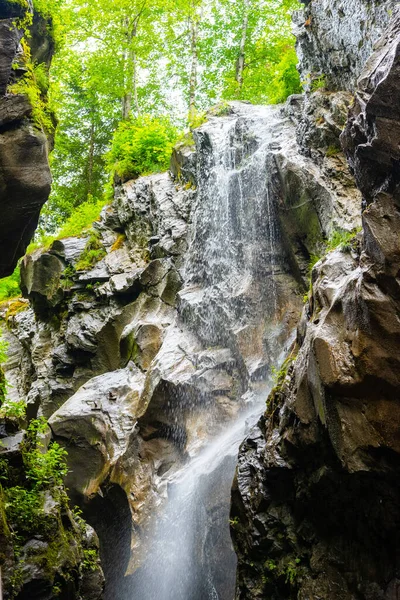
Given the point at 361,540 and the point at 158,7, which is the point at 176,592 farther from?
the point at 158,7

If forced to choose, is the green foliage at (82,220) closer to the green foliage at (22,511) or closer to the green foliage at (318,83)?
the green foliage at (318,83)

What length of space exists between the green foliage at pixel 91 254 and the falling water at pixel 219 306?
183 inches

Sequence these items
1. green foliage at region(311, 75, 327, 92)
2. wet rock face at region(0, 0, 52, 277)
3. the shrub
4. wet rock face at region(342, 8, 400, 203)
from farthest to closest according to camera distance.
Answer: the shrub, green foliage at region(311, 75, 327, 92), wet rock face at region(0, 0, 52, 277), wet rock face at region(342, 8, 400, 203)

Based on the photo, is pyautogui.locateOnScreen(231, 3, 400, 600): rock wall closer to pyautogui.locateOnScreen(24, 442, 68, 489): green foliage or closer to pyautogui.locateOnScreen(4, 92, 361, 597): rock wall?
pyautogui.locateOnScreen(4, 92, 361, 597): rock wall

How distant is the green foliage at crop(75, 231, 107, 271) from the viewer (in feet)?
58.9

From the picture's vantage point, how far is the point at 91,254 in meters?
18.1

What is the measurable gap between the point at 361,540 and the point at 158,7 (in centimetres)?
2577

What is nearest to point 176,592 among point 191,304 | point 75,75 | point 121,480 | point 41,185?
point 121,480

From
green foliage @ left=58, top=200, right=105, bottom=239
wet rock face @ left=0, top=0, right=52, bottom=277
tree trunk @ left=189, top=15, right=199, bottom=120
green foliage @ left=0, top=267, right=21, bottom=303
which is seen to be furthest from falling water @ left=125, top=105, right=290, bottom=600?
green foliage @ left=0, top=267, right=21, bottom=303

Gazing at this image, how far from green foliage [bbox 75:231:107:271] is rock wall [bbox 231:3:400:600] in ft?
38.8

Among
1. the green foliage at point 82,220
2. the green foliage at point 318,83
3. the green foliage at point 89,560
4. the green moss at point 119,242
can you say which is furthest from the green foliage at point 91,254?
the green foliage at point 89,560

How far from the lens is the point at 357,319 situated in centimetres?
579

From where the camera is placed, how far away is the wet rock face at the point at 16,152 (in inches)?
Result: 291

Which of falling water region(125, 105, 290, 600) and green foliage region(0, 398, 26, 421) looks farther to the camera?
falling water region(125, 105, 290, 600)
